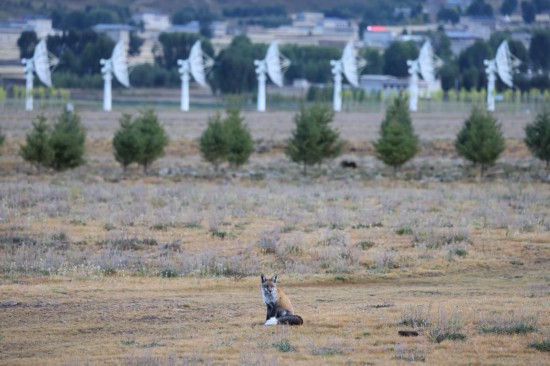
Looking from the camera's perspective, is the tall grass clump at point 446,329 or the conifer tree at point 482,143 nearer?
the tall grass clump at point 446,329

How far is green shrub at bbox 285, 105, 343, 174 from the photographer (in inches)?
2285

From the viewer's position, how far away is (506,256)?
1082 inches

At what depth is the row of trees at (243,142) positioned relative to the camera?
2192 inches


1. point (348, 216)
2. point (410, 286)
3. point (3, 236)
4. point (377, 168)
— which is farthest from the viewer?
point (377, 168)

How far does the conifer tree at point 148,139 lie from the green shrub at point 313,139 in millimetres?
6574

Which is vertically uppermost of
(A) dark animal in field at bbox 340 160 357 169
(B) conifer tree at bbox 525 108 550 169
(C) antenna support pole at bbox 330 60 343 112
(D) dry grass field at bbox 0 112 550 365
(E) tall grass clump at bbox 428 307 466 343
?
(C) antenna support pole at bbox 330 60 343 112

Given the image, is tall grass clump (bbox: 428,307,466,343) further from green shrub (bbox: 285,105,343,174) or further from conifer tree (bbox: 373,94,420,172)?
green shrub (bbox: 285,105,343,174)

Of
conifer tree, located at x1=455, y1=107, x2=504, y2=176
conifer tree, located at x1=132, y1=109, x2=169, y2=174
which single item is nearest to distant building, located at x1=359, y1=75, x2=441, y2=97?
conifer tree, located at x1=455, y1=107, x2=504, y2=176

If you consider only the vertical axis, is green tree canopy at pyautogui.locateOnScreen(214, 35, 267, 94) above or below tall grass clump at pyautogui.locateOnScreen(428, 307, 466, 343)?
above

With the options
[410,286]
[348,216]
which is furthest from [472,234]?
[410,286]

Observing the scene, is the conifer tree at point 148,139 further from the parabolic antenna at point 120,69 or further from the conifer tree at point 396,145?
the parabolic antenna at point 120,69

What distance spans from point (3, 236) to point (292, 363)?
647 inches

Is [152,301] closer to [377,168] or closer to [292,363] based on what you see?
[292,363]

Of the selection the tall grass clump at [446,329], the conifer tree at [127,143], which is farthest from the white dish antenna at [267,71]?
the tall grass clump at [446,329]
